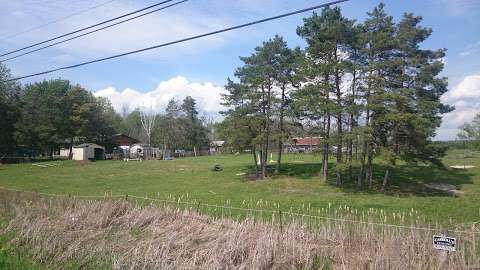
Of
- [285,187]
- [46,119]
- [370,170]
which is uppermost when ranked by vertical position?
[46,119]

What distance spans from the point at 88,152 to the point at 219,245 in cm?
6281

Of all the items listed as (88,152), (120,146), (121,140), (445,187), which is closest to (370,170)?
(445,187)

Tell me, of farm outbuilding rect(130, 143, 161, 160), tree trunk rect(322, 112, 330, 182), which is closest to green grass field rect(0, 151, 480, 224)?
tree trunk rect(322, 112, 330, 182)

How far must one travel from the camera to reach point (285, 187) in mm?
33281

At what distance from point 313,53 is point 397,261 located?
26.6 m

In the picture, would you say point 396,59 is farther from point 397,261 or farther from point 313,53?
point 397,261

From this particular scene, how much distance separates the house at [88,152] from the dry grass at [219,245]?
5673cm

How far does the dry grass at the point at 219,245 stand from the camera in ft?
25.7

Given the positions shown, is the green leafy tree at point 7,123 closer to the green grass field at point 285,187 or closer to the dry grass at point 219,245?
the green grass field at point 285,187

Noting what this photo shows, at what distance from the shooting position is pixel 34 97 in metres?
69.2

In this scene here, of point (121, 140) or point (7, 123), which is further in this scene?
point (121, 140)

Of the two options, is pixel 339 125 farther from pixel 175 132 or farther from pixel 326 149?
pixel 175 132

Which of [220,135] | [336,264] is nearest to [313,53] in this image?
[220,135]

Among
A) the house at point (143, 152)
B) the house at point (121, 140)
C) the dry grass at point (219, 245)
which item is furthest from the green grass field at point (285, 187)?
the house at point (121, 140)
